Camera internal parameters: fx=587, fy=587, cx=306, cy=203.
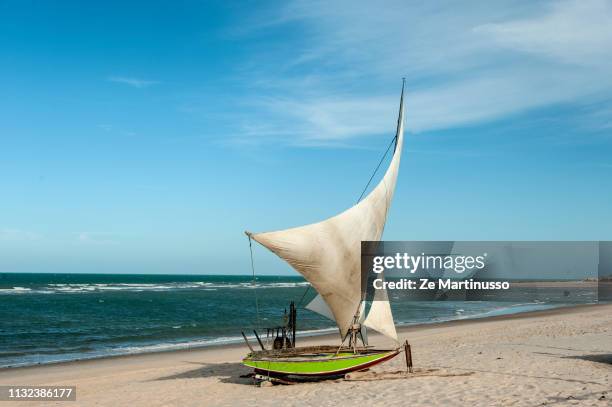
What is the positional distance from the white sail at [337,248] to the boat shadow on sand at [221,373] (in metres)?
3.91

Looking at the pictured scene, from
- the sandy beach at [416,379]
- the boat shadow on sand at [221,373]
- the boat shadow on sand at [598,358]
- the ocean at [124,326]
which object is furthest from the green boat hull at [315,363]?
the boat shadow on sand at [598,358]

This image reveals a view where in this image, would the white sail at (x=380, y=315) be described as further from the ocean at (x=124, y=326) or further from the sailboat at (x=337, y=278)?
the ocean at (x=124, y=326)

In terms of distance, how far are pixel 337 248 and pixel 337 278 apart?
878 mm

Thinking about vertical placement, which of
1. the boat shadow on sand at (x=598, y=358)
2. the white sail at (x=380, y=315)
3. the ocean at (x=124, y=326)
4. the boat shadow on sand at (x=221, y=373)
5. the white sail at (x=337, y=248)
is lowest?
the ocean at (x=124, y=326)

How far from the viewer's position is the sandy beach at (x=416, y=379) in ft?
45.2

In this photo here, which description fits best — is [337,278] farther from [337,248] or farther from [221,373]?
[221,373]

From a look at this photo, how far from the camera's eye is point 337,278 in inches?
676

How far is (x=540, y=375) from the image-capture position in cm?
1578

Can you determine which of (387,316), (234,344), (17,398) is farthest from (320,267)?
(234,344)

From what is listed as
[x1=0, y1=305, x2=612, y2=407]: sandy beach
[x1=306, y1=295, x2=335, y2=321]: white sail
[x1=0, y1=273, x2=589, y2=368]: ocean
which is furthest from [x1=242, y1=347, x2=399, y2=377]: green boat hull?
[x1=0, y1=273, x2=589, y2=368]: ocean

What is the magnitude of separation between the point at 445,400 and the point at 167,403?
285 inches

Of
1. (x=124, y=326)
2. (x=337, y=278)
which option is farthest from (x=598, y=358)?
(x=124, y=326)

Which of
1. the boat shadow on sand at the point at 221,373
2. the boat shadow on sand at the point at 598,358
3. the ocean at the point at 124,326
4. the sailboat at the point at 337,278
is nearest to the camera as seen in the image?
the sailboat at the point at 337,278

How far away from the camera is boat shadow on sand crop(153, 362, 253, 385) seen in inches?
744
